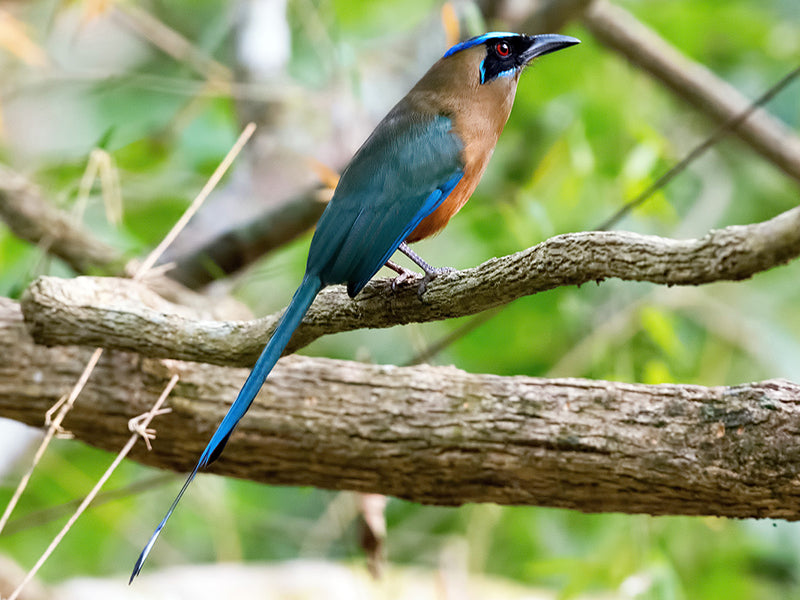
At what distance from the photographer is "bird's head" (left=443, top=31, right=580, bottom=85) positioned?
9.43 ft

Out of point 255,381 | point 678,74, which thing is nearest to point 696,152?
point 255,381

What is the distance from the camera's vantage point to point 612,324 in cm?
429

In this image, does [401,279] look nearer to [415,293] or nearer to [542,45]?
[415,293]

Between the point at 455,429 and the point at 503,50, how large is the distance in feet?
3.78

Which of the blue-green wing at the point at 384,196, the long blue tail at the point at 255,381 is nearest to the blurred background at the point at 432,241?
the blue-green wing at the point at 384,196

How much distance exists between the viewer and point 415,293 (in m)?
2.25

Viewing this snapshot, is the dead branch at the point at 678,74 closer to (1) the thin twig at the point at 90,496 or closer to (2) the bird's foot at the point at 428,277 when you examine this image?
(2) the bird's foot at the point at 428,277

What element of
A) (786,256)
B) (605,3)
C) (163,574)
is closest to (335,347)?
(163,574)

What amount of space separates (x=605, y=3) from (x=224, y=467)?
3302 mm

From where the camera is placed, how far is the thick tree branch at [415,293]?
1.58 metres

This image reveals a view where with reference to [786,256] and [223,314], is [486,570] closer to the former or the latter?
[223,314]

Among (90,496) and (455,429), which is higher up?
(455,429)

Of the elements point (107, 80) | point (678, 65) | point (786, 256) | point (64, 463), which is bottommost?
point (786, 256)

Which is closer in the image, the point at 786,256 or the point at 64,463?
the point at 786,256
